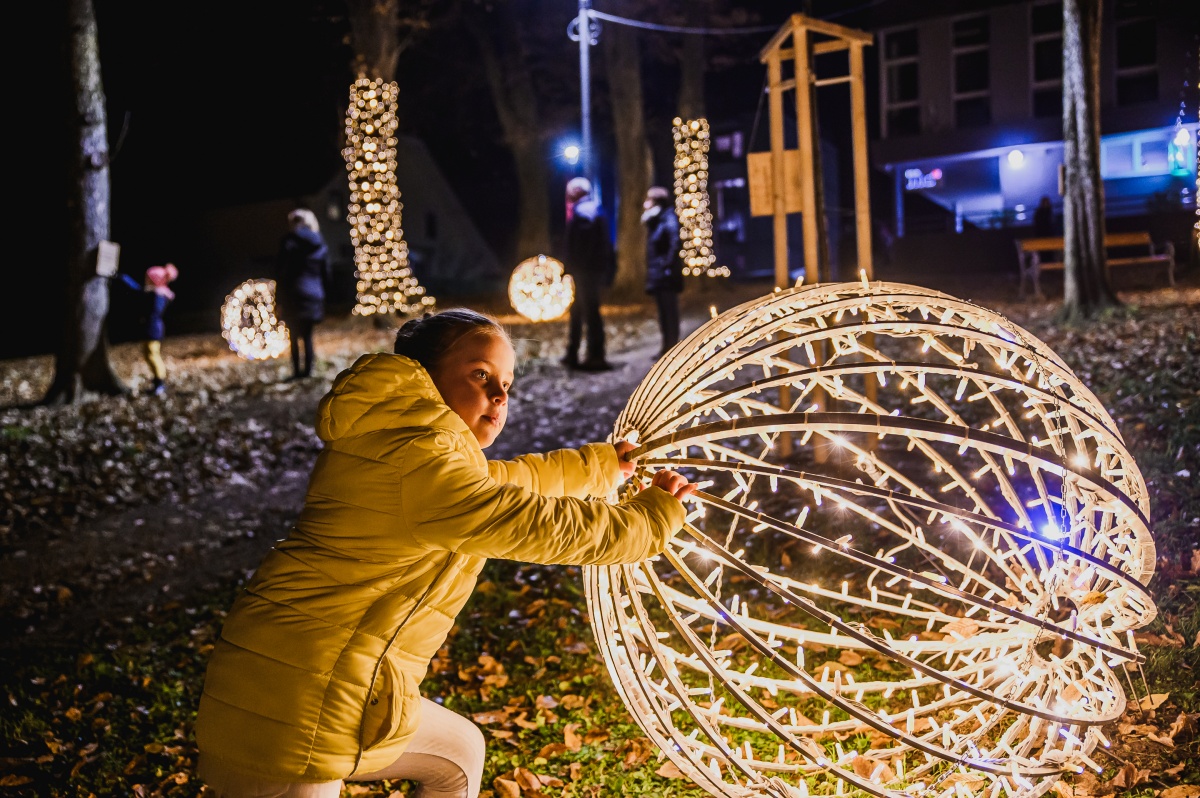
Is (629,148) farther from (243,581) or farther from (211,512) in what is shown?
(243,581)

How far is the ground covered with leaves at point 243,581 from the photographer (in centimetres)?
412

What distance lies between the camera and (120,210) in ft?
120

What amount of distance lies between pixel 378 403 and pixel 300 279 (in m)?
11.2

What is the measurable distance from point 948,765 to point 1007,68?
91.4 ft

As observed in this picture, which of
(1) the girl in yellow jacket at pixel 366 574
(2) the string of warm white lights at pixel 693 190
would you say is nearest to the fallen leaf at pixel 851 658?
(1) the girl in yellow jacket at pixel 366 574

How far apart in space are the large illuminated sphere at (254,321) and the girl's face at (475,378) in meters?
12.5

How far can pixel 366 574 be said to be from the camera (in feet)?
8.05

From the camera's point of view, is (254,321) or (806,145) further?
(254,321)

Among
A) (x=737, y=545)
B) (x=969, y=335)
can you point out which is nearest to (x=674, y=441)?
(x=969, y=335)

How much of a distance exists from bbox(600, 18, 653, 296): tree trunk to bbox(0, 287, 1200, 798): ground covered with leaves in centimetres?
1112

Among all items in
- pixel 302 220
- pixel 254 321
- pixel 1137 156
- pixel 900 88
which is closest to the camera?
pixel 302 220

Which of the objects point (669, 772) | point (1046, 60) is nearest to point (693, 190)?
point (1046, 60)

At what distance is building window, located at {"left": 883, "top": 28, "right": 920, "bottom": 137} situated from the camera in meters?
29.1

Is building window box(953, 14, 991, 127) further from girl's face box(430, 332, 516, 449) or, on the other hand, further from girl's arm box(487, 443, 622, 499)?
girl's face box(430, 332, 516, 449)
